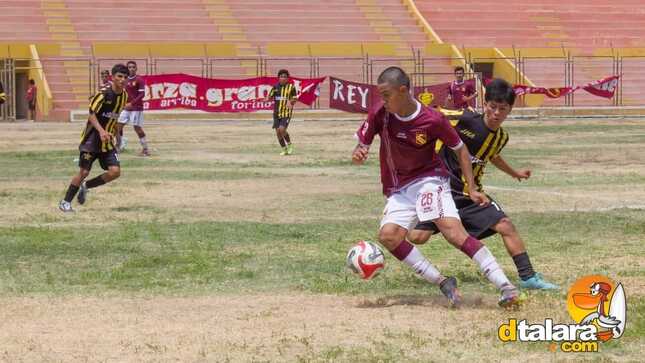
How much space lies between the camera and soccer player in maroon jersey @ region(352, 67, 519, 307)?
28.1ft

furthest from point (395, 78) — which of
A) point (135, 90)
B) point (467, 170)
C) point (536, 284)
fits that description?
point (135, 90)

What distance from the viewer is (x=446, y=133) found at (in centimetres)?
859

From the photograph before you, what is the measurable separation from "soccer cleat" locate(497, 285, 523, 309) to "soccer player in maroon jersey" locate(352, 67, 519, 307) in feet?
0.54

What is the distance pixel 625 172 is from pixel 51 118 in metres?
26.4

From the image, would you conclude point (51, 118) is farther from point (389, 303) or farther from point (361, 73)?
point (389, 303)

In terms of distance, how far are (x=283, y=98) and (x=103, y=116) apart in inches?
439

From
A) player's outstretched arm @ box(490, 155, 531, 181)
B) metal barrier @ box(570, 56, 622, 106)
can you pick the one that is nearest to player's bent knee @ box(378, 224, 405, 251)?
player's outstretched arm @ box(490, 155, 531, 181)

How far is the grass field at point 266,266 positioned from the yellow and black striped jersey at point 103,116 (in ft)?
2.58

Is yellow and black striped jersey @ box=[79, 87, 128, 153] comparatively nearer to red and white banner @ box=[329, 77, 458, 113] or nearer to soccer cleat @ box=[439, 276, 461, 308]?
soccer cleat @ box=[439, 276, 461, 308]

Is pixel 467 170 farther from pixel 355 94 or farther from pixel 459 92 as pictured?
pixel 355 94

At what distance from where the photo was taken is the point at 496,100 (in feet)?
29.7

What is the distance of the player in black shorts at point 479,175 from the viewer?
29.8ft

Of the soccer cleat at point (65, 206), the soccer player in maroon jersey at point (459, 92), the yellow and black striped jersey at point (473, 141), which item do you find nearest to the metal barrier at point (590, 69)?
the soccer player in maroon jersey at point (459, 92)

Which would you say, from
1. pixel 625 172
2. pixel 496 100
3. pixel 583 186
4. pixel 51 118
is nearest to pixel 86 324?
pixel 496 100
